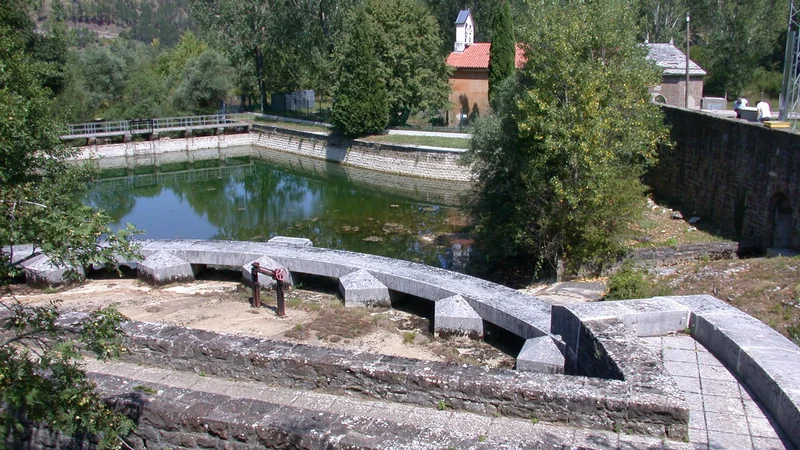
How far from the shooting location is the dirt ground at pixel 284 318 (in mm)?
8398

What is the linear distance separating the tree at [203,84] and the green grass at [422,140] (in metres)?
13.6

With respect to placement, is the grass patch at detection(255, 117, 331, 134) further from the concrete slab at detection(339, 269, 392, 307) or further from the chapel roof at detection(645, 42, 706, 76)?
the concrete slab at detection(339, 269, 392, 307)

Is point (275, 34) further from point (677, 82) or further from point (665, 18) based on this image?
point (665, 18)

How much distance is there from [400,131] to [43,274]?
25.2 meters

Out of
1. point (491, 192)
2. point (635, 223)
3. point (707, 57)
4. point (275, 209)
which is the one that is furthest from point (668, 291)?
point (707, 57)

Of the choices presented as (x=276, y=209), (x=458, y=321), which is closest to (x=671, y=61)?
(x=276, y=209)

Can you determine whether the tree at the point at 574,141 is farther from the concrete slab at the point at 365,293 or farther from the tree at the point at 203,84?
the tree at the point at 203,84

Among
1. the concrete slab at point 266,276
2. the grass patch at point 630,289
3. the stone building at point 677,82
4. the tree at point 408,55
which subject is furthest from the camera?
the tree at point 408,55

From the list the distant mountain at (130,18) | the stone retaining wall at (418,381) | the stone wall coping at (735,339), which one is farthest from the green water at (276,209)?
the distant mountain at (130,18)

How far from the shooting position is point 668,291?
32.5 ft

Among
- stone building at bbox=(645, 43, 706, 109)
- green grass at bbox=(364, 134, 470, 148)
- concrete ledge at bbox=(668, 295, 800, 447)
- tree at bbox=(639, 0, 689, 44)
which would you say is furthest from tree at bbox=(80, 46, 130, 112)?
concrete ledge at bbox=(668, 295, 800, 447)

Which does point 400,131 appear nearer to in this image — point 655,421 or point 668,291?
→ point 668,291

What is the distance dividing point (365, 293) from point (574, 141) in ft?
20.5

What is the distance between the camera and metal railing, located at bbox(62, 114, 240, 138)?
1433 inches
